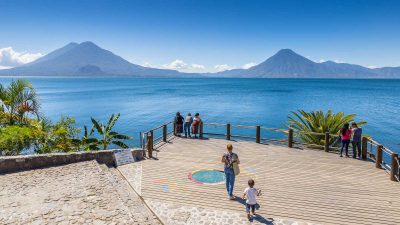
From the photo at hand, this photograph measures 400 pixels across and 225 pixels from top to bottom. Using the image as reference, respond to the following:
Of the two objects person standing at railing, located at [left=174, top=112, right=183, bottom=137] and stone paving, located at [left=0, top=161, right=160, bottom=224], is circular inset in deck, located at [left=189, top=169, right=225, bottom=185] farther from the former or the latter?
person standing at railing, located at [left=174, top=112, right=183, bottom=137]

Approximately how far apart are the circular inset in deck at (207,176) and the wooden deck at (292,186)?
11.5 inches

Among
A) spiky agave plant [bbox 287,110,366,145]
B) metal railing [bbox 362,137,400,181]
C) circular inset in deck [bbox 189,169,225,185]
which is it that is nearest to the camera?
circular inset in deck [bbox 189,169,225,185]

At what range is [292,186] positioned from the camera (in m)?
9.71

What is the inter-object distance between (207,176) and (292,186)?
3.05m

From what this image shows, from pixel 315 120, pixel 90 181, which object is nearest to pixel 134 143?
pixel 315 120

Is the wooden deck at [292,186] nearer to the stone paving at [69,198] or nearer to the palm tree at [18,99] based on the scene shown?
the stone paving at [69,198]

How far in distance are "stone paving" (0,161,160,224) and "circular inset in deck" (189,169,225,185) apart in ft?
7.79

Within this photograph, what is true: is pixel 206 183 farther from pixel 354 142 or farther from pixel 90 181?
pixel 354 142

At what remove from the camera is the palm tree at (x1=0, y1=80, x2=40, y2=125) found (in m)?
15.0

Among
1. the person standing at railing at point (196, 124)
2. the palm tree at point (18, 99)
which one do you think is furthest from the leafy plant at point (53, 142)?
the person standing at railing at point (196, 124)

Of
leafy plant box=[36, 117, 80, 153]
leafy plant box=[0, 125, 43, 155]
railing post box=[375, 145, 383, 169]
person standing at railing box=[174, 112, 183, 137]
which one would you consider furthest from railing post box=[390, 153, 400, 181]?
leafy plant box=[0, 125, 43, 155]

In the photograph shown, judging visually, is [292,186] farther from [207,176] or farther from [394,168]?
[394,168]

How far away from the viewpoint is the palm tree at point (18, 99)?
15.0 meters

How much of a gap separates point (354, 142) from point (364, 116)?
42.5 metres
